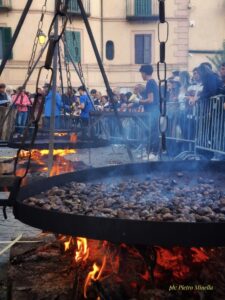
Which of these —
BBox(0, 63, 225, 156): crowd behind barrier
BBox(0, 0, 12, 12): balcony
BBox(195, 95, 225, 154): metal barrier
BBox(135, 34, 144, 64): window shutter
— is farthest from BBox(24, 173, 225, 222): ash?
BBox(135, 34, 144, 64): window shutter

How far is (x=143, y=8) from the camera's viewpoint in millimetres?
33594

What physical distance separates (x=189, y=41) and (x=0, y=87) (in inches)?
826

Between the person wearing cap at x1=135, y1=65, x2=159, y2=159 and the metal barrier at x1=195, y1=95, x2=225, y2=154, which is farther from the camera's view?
the person wearing cap at x1=135, y1=65, x2=159, y2=159

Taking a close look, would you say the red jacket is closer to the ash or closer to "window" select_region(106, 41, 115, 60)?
the ash

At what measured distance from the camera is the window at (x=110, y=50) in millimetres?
33062

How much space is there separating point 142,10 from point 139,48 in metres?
2.98

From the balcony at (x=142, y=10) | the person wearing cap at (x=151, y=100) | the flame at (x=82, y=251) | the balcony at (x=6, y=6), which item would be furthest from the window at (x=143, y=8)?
the flame at (x=82, y=251)

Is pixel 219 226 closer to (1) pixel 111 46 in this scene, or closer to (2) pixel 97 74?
(2) pixel 97 74

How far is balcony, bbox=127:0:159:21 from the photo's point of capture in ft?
109

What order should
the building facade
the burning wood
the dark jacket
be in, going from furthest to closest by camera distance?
the building facade → the dark jacket → the burning wood

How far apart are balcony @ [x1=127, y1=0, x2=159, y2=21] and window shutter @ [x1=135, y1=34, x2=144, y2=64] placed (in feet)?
4.51

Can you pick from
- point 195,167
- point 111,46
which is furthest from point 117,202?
point 111,46

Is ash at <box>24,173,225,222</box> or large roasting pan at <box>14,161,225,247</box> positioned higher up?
large roasting pan at <box>14,161,225,247</box>

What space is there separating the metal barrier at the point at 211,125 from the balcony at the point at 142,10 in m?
25.9
